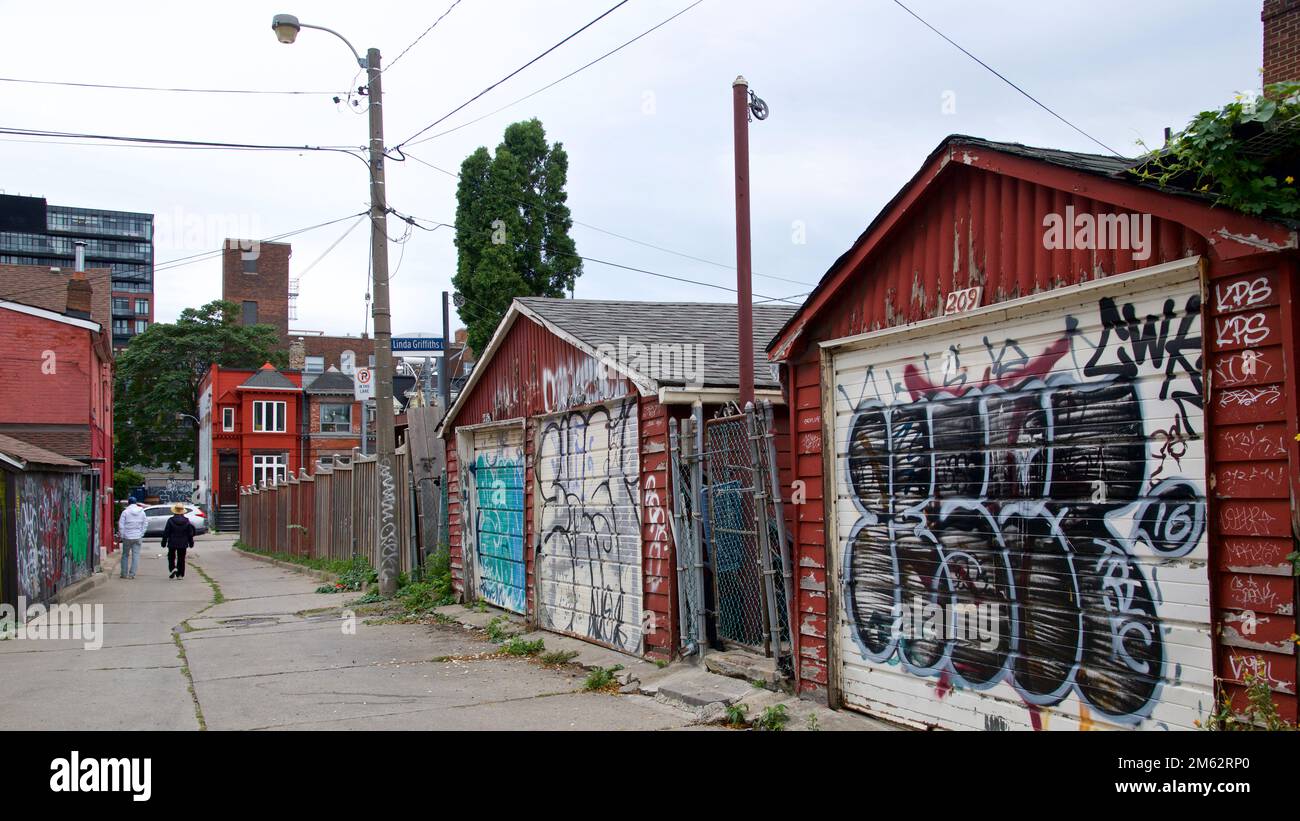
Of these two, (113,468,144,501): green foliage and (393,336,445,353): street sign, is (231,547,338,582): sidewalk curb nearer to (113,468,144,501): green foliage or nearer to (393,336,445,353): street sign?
(393,336,445,353): street sign

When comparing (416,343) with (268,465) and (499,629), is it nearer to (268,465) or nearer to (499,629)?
(499,629)

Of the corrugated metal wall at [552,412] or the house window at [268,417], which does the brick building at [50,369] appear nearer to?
the corrugated metal wall at [552,412]

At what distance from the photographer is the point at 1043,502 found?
18.8ft

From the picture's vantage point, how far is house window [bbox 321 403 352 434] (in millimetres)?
54625

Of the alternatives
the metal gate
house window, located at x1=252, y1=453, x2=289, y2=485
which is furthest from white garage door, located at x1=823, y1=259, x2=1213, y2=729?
house window, located at x1=252, y1=453, x2=289, y2=485

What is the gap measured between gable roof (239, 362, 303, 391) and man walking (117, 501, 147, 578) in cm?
3153

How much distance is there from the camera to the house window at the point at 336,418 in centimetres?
5462

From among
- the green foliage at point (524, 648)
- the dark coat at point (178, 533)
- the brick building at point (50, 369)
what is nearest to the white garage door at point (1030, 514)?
the green foliage at point (524, 648)

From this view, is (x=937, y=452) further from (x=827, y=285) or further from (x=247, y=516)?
(x=247, y=516)

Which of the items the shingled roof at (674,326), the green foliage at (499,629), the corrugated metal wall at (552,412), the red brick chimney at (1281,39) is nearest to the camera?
the corrugated metal wall at (552,412)

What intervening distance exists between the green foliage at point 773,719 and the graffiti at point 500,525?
19.2ft

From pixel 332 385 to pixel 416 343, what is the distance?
37965mm

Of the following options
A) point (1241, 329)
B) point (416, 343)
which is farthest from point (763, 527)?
point (416, 343)

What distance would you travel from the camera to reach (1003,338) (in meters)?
6.08
